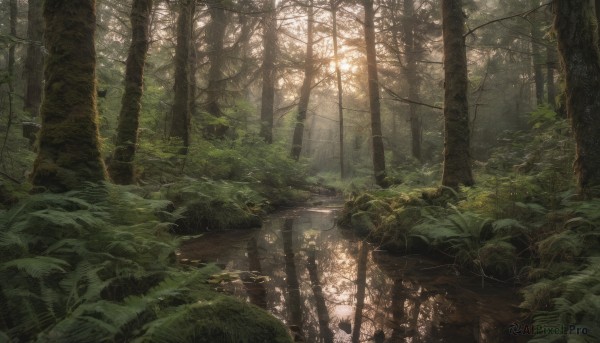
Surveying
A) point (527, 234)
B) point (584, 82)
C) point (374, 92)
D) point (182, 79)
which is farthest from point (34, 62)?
point (584, 82)

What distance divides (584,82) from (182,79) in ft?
29.5

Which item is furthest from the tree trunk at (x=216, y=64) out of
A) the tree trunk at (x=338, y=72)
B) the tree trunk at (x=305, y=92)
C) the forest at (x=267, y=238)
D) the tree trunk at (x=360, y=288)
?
the tree trunk at (x=360, y=288)

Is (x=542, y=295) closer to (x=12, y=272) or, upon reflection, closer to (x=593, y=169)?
(x=593, y=169)

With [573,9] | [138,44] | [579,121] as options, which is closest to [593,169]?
[579,121]

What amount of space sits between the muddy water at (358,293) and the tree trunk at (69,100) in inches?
91.4

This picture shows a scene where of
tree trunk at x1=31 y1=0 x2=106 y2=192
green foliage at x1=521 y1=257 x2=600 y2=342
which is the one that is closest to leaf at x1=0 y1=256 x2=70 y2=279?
tree trunk at x1=31 y1=0 x2=106 y2=192

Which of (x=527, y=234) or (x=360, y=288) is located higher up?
(x=527, y=234)

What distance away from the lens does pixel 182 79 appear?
33.4 feet

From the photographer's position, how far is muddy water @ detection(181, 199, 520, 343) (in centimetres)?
359

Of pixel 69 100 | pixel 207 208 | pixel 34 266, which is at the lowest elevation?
pixel 34 266

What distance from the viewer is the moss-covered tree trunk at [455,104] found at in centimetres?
798

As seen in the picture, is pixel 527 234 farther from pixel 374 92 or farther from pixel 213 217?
pixel 374 92

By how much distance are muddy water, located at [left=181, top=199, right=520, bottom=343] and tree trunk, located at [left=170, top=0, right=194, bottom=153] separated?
4048 millimetres

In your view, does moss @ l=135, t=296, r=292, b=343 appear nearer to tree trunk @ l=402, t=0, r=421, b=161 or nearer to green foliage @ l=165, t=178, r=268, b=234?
green foliage @ l=165, t=178, r=268, b=234
